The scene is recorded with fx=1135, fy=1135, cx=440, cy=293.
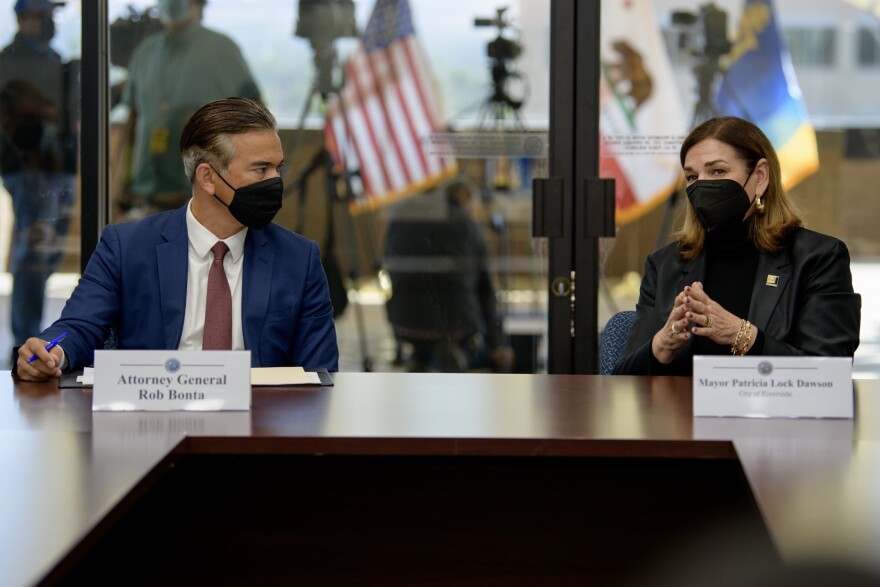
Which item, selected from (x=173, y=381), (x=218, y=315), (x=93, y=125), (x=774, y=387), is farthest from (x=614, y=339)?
(x=93, y=125)

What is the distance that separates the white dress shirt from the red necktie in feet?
0.07

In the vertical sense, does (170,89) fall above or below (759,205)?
above

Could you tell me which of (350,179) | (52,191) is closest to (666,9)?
(350,179)

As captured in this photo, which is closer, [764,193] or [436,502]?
[436,502]

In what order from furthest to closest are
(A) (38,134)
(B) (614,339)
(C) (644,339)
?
1. (A) (38,134)
2. (B) (614,339)
3. (C) (644,339)

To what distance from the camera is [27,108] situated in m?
4.29

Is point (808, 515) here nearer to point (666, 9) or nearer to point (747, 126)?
point (747, 126)

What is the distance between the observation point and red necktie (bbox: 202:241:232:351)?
8.75 feet

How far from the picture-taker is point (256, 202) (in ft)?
9.02

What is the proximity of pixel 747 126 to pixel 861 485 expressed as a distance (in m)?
1.46

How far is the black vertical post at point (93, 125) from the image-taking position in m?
4.23

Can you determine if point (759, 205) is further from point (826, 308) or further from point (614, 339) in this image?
point (614, 339)

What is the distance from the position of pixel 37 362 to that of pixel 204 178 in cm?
67

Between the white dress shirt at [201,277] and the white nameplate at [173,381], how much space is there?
61 cm
